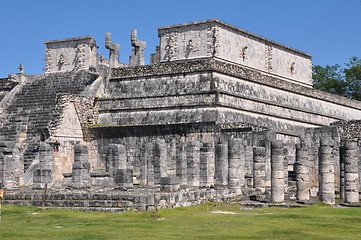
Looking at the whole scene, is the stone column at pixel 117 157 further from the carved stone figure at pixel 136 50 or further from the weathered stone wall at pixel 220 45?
the carved stone figure at pixel 136 50

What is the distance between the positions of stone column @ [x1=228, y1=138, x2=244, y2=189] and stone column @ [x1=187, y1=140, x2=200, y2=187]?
6.86 feet

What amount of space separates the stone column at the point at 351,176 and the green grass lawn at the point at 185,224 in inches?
108

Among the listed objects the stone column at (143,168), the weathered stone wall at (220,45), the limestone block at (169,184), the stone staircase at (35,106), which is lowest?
the limestone block at (169,184)

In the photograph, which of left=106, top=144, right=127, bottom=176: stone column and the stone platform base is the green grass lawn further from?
left=106, top=144, right=127, bottom=176: stone column

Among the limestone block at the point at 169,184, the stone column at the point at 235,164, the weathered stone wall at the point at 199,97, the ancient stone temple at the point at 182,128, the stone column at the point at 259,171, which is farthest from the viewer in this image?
the weathered stone wall at the point at 199,97

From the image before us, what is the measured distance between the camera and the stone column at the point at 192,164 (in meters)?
28.6

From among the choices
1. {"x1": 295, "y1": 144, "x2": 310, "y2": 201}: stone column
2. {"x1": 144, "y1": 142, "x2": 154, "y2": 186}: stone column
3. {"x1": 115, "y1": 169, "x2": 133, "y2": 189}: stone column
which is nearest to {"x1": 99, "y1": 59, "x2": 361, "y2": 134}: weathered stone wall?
{"x1": 144, "y1": 142, "x2": 154, "y2": 186}: stone column

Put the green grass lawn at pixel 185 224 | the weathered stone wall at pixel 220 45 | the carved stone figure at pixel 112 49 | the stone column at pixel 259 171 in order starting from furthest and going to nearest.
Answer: the carved stone figure at pixel 112 49 < the weathered stone wall at pixel 220 45 < the stone column at pixel 259 171 < the green grass lawn at pixel 185 224

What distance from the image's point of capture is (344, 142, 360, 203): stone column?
23312 millimetres

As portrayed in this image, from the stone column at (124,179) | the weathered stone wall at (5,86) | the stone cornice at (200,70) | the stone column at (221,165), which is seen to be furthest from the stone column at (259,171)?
the weathered stone wall at (5,86)

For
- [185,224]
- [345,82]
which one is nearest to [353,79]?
[345,82]

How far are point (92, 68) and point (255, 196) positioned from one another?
575 inches

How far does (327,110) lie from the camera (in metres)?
43.1

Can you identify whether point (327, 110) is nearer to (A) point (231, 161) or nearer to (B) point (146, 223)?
(A) point (231, 161)
